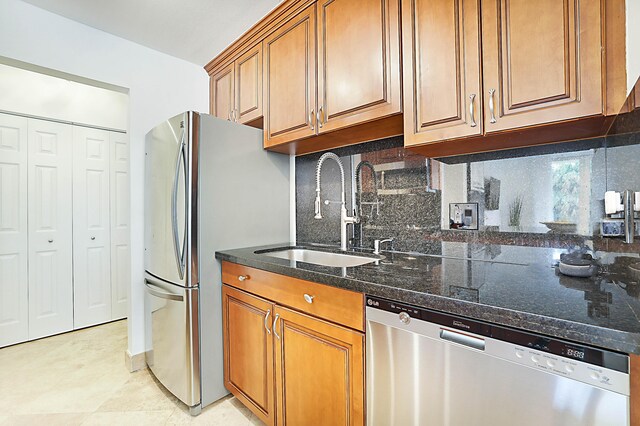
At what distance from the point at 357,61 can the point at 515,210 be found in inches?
39.5

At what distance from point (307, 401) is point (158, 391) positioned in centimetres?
130

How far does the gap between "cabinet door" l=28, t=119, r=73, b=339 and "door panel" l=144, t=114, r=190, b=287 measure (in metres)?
1.41

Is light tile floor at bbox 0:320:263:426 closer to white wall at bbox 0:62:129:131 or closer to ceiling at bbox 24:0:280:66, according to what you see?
white wall at bbox 0:62:129:131

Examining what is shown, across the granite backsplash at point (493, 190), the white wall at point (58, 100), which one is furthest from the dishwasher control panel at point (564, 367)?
the white wall at point (58, 100)

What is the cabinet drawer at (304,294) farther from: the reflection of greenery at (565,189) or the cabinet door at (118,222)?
the cabinet door at (118,222)

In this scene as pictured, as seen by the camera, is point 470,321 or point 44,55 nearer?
point 470,321

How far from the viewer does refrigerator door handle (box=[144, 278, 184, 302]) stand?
1778 mm

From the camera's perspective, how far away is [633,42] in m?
0.85

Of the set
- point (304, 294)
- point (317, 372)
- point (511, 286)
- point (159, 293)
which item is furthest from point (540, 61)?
point (159, 293)

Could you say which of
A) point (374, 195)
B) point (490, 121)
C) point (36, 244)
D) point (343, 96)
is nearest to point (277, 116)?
point (343, 96)

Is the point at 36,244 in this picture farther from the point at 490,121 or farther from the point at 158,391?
the point at 490,121

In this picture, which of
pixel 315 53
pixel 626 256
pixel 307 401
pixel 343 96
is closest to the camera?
pixel 626 256

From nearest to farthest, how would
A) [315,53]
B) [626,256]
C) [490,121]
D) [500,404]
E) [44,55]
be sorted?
[500,404]
[626,256]
[490,121]
[315,53]
[44,55]

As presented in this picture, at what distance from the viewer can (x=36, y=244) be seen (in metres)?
2.83
